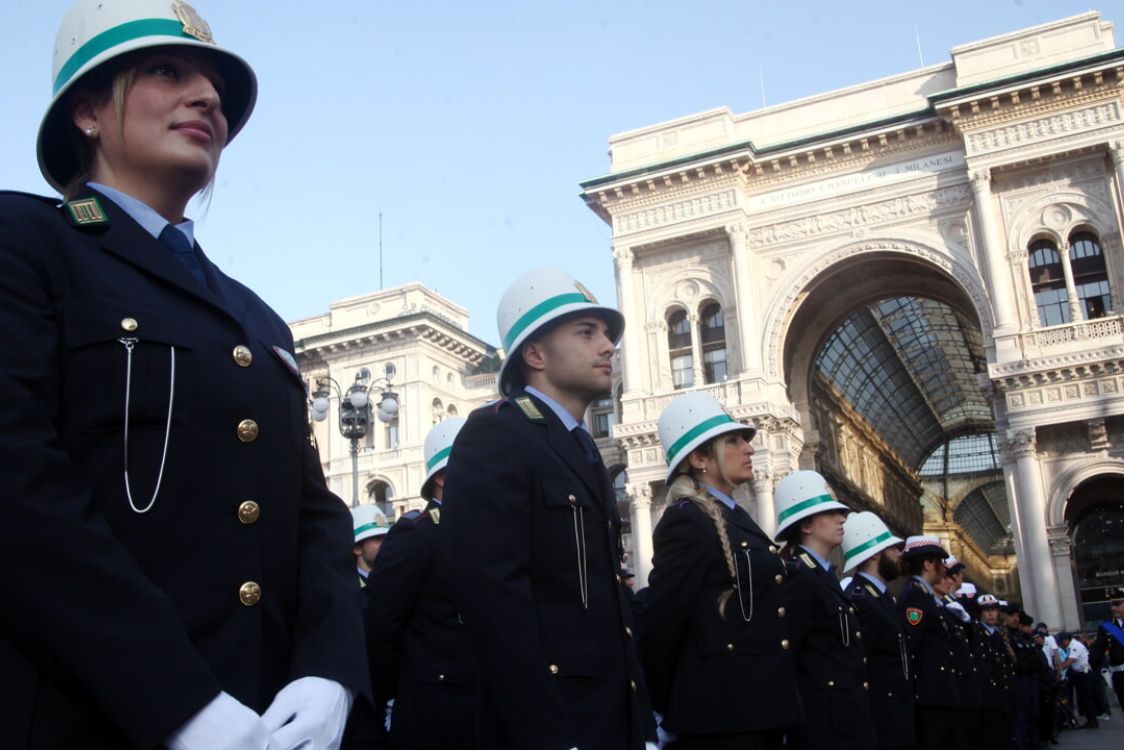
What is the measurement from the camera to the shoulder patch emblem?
12.3 feet

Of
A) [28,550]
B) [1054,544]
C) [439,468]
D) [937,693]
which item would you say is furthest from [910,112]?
[28,550]

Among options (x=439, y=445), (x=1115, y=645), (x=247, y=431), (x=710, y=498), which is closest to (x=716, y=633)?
(x=710, y=498)

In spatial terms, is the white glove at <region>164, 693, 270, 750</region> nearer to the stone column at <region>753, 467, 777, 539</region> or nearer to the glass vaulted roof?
the stone column at <region>753, 467, 777, 539</region>

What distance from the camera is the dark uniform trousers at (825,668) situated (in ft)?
18.3

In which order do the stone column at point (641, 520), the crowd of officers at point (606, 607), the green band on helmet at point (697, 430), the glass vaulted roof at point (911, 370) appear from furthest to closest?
the glass vaulted roof at point (911, 370) < the stone column at point (641, 520) < the green band on helmet at point (697, 430) < the crowd of officers at point (606, 607)

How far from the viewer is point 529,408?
12.4 feet

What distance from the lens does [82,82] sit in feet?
7.31

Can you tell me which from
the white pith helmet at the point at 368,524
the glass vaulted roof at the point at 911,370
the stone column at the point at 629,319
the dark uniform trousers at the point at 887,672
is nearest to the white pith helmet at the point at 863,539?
the dark uniform trousers at the point at 887,672

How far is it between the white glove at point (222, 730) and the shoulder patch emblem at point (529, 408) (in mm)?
2064

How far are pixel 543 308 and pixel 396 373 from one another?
40906 millimetres

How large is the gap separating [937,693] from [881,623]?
3.69 feet

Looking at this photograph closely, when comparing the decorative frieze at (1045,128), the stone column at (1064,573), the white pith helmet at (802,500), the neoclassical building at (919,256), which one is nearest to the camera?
the white pith helmet at (802,500)

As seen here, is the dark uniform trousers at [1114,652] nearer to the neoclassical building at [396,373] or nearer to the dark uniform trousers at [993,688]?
the dark uniform trousers at [993,688]

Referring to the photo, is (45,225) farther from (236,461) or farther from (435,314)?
(435,314)
